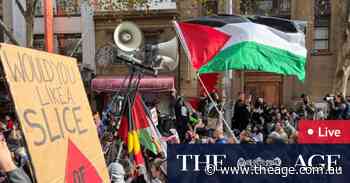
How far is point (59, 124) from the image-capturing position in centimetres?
277

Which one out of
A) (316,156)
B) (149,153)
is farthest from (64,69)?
(149,153)

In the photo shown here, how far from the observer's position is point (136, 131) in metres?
6.53

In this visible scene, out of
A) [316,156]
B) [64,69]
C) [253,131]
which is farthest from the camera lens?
[253,131]

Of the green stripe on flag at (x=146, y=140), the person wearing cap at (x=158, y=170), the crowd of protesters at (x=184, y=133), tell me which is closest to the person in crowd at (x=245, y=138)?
the crowd of protesters at (x=184, y=133)

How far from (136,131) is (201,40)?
6.83ft

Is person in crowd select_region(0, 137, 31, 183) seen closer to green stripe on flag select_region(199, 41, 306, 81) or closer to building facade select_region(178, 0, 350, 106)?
green stripe on flag select_region(199, 41, 306, 81)

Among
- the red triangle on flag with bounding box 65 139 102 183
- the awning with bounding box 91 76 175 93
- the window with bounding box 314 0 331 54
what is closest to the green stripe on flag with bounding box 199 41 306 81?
the red triangle on flag with bounding box 65 139 102 183

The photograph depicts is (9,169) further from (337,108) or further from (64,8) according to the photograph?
(64,8)

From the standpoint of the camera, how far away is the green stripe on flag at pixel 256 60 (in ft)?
25.0

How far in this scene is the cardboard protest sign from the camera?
2.34m

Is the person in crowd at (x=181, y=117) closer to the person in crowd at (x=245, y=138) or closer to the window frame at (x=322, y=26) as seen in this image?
the person in crowd at (x=245, y=138)

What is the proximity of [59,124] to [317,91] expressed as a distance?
71.6 feet

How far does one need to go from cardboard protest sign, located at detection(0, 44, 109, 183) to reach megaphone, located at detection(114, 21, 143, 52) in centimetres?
515

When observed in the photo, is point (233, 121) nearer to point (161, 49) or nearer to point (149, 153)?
point (161, 49)
